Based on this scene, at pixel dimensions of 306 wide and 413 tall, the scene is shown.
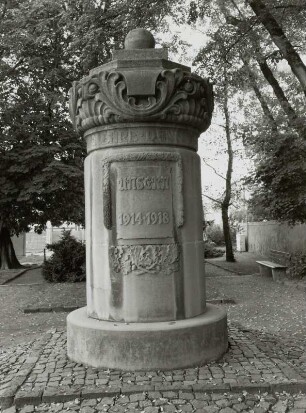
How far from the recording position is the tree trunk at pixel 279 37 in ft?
39.0

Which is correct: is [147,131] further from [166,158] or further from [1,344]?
[1,344]

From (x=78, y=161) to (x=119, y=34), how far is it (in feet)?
14.8

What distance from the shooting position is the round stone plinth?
4828mm

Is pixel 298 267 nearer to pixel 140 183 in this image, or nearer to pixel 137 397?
pixel 140 183

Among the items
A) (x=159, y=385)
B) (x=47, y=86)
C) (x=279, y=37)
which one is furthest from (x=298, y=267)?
(x=159, y=385)

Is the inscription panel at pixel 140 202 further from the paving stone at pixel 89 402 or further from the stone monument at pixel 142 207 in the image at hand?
the paving stone at pixel 89 402

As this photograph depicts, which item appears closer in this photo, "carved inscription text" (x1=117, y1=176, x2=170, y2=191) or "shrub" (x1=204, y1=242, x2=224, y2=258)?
"carved inscription text" (x1=117, y1=176, x2=170, y2=191)

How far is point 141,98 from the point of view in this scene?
5223 millimetres

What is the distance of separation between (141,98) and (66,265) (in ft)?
35.4

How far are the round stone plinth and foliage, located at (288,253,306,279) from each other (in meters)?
9.63

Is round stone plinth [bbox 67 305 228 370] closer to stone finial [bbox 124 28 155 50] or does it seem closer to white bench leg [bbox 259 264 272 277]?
stone finial [bbox 124 28 155 50]

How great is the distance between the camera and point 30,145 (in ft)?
49.4

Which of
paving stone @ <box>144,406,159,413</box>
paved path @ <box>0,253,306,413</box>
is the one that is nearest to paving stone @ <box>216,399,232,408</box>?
paved path @ <box>0,253,306,413</box>

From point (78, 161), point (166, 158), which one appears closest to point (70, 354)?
point (166, 158)
